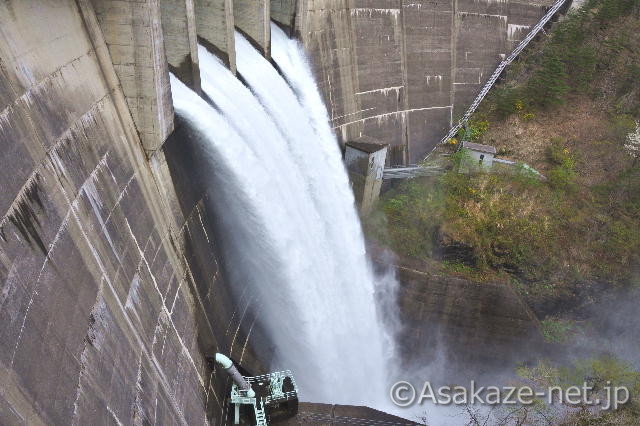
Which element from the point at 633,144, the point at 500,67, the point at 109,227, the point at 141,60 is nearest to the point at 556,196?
the point at 633,144

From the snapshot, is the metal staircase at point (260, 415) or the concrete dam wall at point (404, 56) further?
the concrete dam wall at point (404, 56)

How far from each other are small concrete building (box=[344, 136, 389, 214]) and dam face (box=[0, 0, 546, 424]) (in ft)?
22.4

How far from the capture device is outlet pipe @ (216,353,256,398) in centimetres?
1057

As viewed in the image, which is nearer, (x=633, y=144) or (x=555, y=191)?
(x=555, y=191)

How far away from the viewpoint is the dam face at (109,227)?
19.7 feet

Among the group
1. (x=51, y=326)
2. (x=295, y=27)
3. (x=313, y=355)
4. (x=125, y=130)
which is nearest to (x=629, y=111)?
(x=295, y=27)

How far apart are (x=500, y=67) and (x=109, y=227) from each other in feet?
75.9

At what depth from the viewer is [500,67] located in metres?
26.6

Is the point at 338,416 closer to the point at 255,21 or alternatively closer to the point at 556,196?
the point at 255,21

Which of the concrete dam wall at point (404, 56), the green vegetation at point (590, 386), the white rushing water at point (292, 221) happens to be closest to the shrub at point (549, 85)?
the concrete dam wall at point (404, 56)

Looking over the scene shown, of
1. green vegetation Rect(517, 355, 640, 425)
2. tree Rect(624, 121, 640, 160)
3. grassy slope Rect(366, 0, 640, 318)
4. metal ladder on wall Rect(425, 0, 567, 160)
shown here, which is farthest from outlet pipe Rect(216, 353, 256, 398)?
tree Rect(624, 121, 640, 160)

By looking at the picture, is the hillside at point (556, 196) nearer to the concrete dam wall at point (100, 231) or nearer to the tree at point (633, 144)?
the tree at point (633, 144)

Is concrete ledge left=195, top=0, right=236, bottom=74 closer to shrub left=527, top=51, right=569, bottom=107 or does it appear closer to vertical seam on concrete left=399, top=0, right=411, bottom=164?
vertical seam on concrete left=399, top=0, right=411, bottom=164

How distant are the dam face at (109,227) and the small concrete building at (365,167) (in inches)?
269
